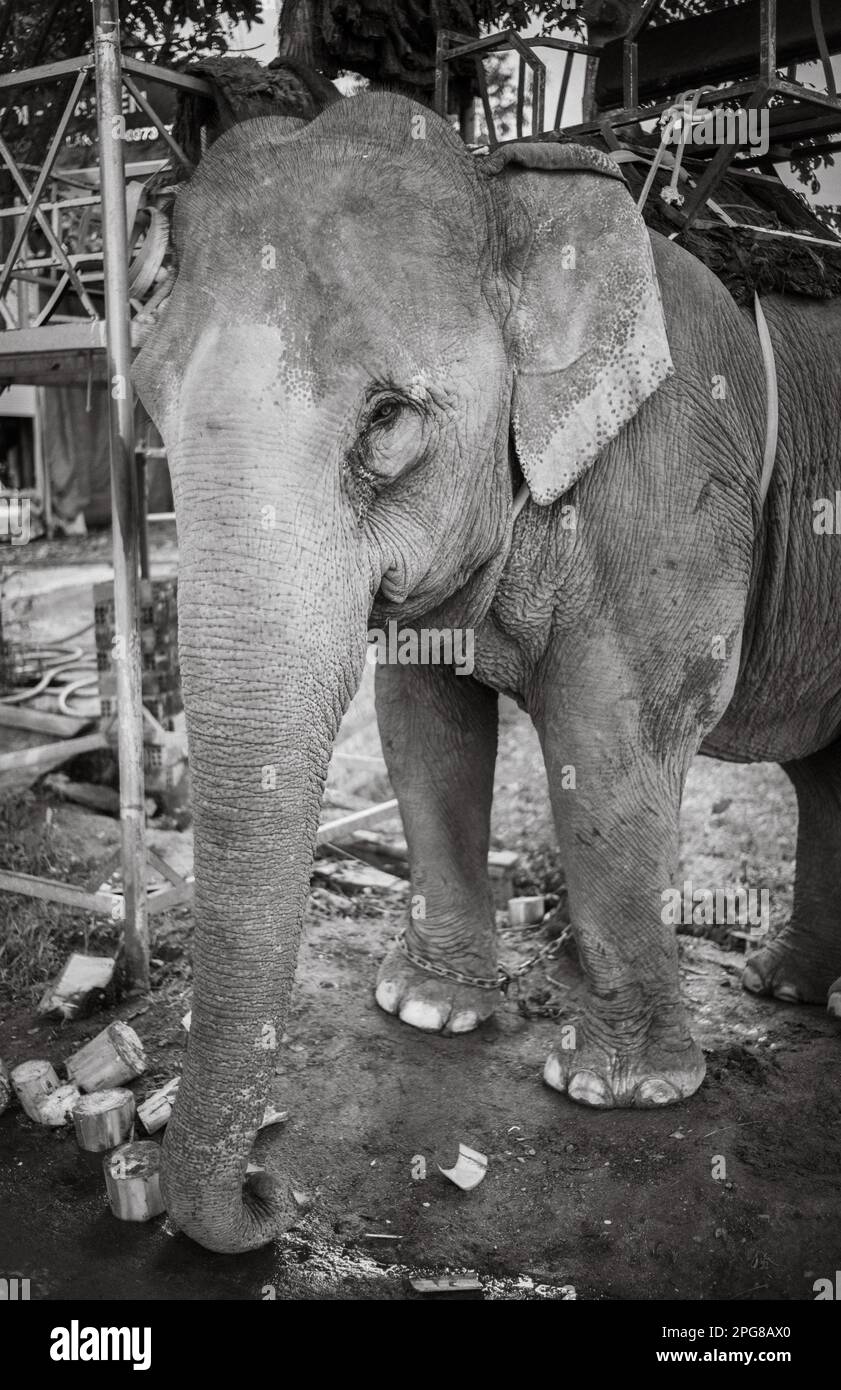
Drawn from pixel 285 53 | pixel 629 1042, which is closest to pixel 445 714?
pixel 629 1042

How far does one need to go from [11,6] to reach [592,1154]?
5113 millimetres

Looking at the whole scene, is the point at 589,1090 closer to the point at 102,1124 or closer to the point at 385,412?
the point at 102,1124

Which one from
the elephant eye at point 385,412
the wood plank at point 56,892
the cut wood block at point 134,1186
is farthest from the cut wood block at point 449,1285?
the wood plank at point 56,892

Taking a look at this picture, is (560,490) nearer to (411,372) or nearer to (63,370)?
(411,372)

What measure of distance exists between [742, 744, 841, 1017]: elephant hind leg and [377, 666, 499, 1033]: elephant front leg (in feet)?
3.38

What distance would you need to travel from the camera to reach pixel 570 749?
135 inches

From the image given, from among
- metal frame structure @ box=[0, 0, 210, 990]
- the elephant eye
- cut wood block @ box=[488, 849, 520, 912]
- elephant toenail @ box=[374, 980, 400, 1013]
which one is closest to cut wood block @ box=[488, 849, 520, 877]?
cut wood block @ box=[488, 849, 520, 912]

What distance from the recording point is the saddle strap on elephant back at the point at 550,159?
2996 millimetres

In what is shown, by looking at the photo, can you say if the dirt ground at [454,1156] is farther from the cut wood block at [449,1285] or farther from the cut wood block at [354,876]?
the cut wood block at [354,876]

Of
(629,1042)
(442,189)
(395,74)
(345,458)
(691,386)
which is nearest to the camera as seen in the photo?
(345,458)

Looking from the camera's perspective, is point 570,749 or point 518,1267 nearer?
point 518,1267

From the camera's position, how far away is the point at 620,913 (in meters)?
3.51

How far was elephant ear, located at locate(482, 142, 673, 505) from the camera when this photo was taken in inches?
116

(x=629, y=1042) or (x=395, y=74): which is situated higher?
(x=395, y=74)
